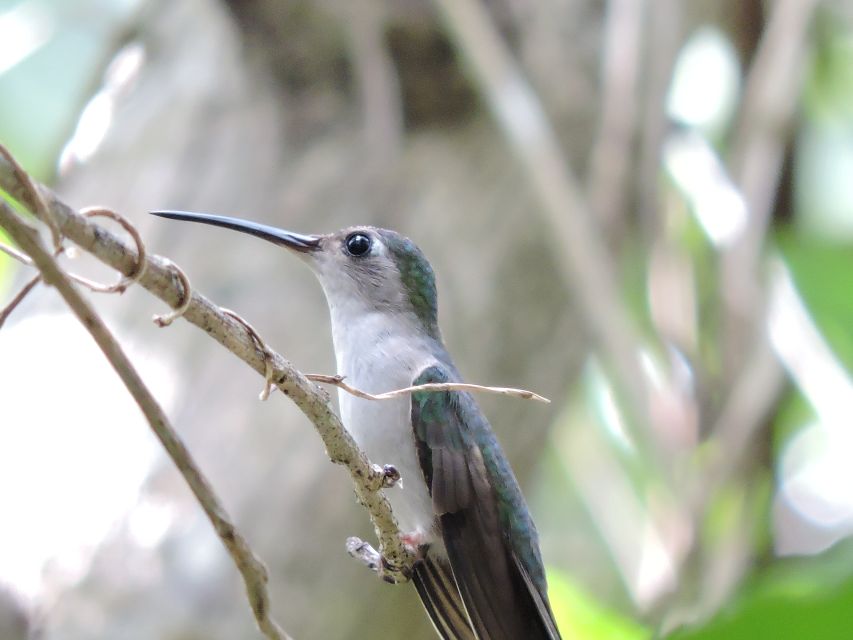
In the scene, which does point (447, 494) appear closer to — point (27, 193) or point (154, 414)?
point (154, 414)

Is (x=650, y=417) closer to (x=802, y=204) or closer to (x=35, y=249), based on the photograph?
(x=802, y=204)

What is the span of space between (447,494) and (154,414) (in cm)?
119

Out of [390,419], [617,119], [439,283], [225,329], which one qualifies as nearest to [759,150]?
[617,119]

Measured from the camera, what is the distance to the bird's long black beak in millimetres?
1846

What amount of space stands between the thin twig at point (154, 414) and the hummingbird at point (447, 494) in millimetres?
834

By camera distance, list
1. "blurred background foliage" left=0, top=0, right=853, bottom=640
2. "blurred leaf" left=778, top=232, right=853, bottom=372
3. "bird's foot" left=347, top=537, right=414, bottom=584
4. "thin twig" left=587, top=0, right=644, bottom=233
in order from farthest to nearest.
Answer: "blurred leaf" left=778, top=232, right=853, bottom=372 < "thin twig" left=587, top=0, right=644, bottom=233 < "blurred background foliage" left=0, top=0, right=853, bottom=640 < "bird's foot" left=347, top=537, right=414, bottom=584

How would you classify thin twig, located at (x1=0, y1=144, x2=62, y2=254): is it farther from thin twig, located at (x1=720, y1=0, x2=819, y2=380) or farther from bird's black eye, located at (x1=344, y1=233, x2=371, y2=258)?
thin twig, located at (x1=720, y1=0, x2=819, y2=380)

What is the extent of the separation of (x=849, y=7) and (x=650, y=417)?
9.02 feet

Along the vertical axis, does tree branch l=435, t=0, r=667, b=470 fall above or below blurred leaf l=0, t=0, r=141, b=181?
below

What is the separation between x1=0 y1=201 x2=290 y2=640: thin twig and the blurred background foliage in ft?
6.42

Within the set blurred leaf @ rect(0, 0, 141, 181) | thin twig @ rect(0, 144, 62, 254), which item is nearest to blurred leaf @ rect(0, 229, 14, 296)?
blurred leaf @ rect(0, 0, 141, 181)

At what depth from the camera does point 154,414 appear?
95 cm

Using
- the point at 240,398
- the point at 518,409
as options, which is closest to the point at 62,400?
the point at 240,398

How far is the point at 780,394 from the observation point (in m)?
3.81
